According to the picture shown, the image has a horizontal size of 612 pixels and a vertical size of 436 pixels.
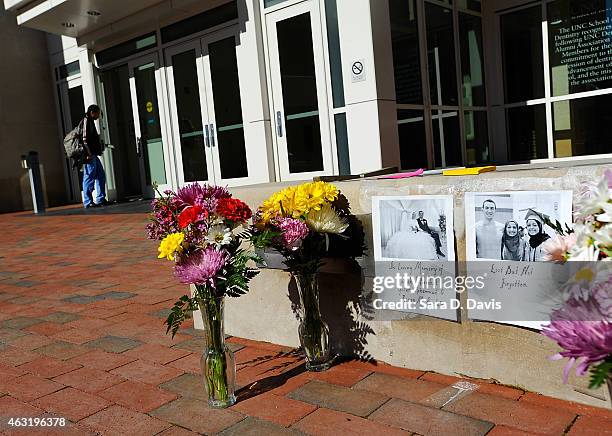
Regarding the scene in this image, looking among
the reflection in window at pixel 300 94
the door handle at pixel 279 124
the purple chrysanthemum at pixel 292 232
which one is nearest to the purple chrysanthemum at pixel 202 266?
the purple chrysanthemum at pixel 292 232

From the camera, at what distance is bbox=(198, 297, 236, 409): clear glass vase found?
269 cm

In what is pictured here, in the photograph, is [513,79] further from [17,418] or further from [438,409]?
[17,418]

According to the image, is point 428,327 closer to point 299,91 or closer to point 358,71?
point 358,71

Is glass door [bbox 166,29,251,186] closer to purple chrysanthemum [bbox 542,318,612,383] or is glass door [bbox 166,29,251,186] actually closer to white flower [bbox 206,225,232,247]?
white flower [bbox 206,225,232,247]

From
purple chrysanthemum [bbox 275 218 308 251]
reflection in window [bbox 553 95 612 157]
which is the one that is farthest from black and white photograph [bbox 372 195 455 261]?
reflection in window [bbox 553 95 612 157]

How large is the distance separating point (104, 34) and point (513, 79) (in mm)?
7961

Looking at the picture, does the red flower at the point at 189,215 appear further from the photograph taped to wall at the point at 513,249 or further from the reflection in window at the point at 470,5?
the reflection in window at the point at 470,5

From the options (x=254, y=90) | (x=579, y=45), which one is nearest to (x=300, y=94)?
(x=254, y=90)

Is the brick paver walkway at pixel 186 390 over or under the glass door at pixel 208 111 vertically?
under

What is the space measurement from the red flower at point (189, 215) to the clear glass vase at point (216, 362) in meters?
0.38

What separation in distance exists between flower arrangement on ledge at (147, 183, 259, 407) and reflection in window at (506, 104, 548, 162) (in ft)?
21.9

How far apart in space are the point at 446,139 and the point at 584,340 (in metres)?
7.15

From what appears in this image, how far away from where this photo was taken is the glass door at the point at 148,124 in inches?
447

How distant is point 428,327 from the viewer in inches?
110
